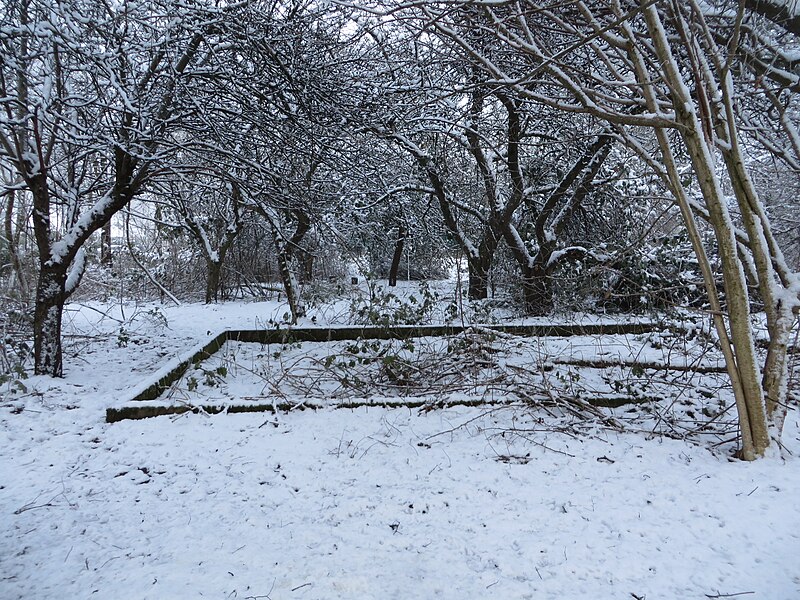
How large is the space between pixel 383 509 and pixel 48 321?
3850 mm

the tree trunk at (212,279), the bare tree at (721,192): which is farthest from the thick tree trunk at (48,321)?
the tree trunk at (212,279)

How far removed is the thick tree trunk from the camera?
447 centimetres


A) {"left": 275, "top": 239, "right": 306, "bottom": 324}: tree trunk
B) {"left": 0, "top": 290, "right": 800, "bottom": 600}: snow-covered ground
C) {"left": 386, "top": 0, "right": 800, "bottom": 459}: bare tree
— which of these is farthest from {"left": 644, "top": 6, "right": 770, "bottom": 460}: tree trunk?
{"left": 275, "top": 239, "right": 306, "bottom": 324}: tree trunk

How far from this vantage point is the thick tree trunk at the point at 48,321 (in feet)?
14.7

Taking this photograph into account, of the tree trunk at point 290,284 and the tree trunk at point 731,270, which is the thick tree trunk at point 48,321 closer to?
the tree trunk at point 290,284

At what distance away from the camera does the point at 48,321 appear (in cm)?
447

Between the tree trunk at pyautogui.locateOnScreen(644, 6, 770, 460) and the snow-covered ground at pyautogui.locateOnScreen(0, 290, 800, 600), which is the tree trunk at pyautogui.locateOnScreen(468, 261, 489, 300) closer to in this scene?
the snow-covered ground at pyautogui.locateOnScreen(0, 290, 800, 600)

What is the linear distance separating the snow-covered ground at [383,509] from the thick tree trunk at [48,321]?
91cm

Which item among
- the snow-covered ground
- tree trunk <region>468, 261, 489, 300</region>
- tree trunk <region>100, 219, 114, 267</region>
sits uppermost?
tree trunk <region>100, 219, 114, 267</region>

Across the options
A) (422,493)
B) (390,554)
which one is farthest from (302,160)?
(390,554)

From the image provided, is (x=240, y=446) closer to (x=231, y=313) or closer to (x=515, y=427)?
(x=515, y=427)

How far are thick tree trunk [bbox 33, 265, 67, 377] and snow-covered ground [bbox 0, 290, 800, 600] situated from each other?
3.00 feet

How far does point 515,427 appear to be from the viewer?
11.0 ft

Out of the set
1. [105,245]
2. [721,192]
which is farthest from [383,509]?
[105,245]
